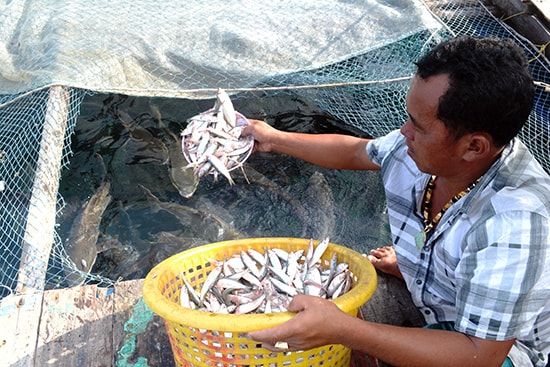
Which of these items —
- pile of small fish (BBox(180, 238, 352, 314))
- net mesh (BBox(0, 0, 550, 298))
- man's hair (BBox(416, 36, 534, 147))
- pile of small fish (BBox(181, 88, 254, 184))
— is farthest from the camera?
net mesh (BBox(0, 0, 550, 298))

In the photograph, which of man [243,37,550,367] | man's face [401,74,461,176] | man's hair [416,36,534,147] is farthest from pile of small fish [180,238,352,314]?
man's hair [416,36,534,147]

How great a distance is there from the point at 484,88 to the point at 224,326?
1290 millimetres

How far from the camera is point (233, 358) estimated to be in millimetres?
2250

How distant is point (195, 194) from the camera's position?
207 inches

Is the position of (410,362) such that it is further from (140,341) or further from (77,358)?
(77,358)

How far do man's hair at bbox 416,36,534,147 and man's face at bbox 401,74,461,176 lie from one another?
27 mm

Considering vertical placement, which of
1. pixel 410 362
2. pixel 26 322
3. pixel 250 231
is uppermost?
pixel 410 362

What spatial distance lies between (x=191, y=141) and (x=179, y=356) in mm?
1452

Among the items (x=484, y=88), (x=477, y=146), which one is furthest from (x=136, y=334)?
(x=484, y=88)

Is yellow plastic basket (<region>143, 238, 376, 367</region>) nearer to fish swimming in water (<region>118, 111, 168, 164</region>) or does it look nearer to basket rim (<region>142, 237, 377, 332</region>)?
basket rim (<region>142, 237, 377, 332</region>)

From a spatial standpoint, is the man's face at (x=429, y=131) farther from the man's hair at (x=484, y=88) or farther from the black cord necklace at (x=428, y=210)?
the black cord necklace at (x=428, y=210)

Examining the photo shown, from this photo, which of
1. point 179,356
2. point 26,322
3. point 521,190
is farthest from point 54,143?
point 521,190

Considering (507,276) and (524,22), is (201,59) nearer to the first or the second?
(524,22)

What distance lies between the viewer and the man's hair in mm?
1983
